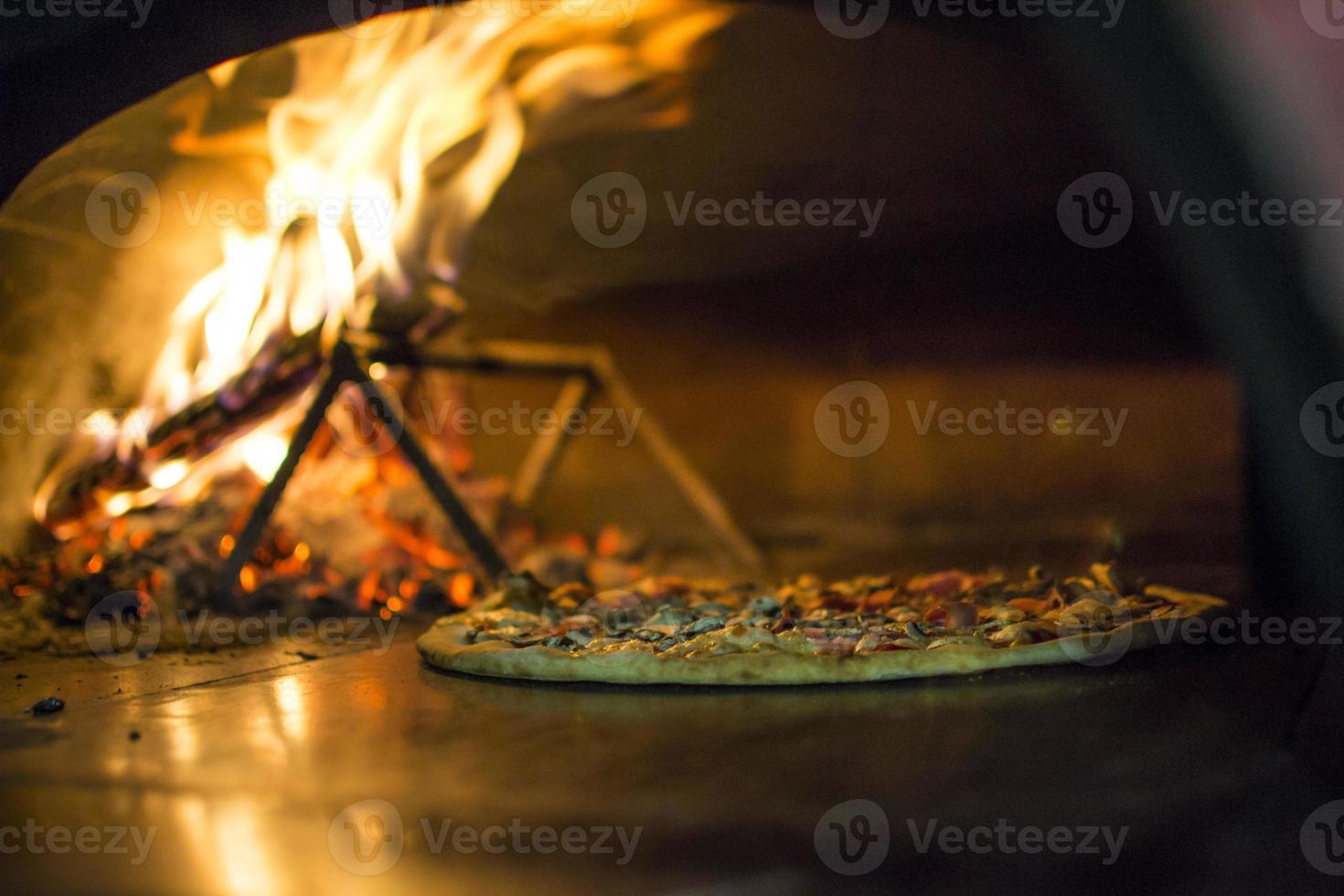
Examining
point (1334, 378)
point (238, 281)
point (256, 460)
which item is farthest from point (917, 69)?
point (256, 460)

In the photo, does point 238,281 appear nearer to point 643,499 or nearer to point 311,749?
point 311,749

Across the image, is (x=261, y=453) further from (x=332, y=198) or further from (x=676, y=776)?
(x=676, y=776)

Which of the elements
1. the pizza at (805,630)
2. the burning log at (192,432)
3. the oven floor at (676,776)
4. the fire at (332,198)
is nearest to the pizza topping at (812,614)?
the pizza at (805,630)

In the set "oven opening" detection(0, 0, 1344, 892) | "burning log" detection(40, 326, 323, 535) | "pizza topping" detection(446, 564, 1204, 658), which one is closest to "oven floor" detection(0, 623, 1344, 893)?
"oven opening" detection(0, 0, 1344, 892)

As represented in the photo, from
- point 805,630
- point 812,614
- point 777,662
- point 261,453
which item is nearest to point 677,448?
point 261,453

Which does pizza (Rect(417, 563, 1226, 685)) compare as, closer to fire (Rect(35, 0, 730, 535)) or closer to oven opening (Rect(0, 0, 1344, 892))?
oven opening (Rect(0, 0, 1344, 892))

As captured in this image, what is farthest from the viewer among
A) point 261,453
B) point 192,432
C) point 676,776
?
point 261,453

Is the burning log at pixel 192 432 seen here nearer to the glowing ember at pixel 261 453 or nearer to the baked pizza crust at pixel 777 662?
the glowing ember at pixel 261 453
